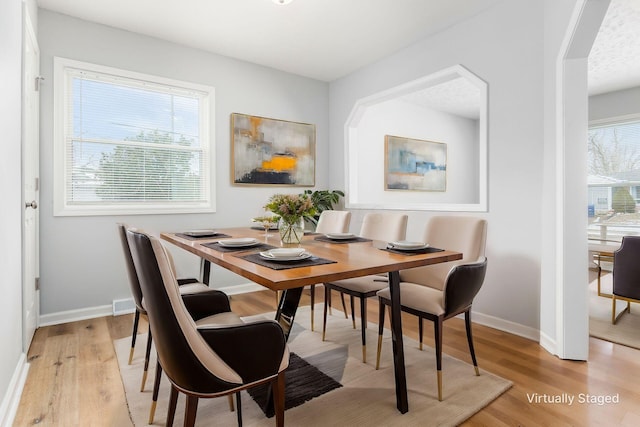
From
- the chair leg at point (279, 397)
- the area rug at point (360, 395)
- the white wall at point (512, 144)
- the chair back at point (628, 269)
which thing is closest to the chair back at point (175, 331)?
the chair leg at point (279, 397)

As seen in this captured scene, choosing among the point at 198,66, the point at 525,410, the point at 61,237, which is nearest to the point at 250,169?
the point at 198,66

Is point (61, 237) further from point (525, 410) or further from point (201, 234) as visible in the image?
point (525, 410)

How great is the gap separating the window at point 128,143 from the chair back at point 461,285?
2814 millimetres

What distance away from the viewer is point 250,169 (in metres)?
4.12

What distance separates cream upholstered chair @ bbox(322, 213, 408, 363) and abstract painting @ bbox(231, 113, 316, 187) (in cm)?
172

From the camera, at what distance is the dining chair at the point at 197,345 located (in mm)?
1098

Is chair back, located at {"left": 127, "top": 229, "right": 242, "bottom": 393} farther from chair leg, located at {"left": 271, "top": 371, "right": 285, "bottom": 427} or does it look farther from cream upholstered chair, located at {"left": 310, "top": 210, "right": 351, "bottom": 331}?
cream upholstered chair, located at {"left": 310, "top": 210, "right": 351, "bottom": 331}

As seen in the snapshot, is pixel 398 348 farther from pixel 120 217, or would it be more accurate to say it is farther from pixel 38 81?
pixel 38 81

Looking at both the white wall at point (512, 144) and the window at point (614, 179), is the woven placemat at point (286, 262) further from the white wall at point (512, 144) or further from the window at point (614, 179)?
the window at point (614, 179)

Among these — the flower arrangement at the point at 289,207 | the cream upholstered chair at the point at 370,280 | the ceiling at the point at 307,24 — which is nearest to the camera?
the flower arrangement at the point at 289,207

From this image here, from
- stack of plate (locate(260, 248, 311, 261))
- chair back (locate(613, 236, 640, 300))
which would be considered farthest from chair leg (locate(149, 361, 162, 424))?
chair back (locate(613, 236, 640, 300))

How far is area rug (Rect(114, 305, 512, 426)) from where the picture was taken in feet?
Result: 5.54

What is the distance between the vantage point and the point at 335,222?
3.19 m

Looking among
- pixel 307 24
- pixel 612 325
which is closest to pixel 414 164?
pixel 307 24
